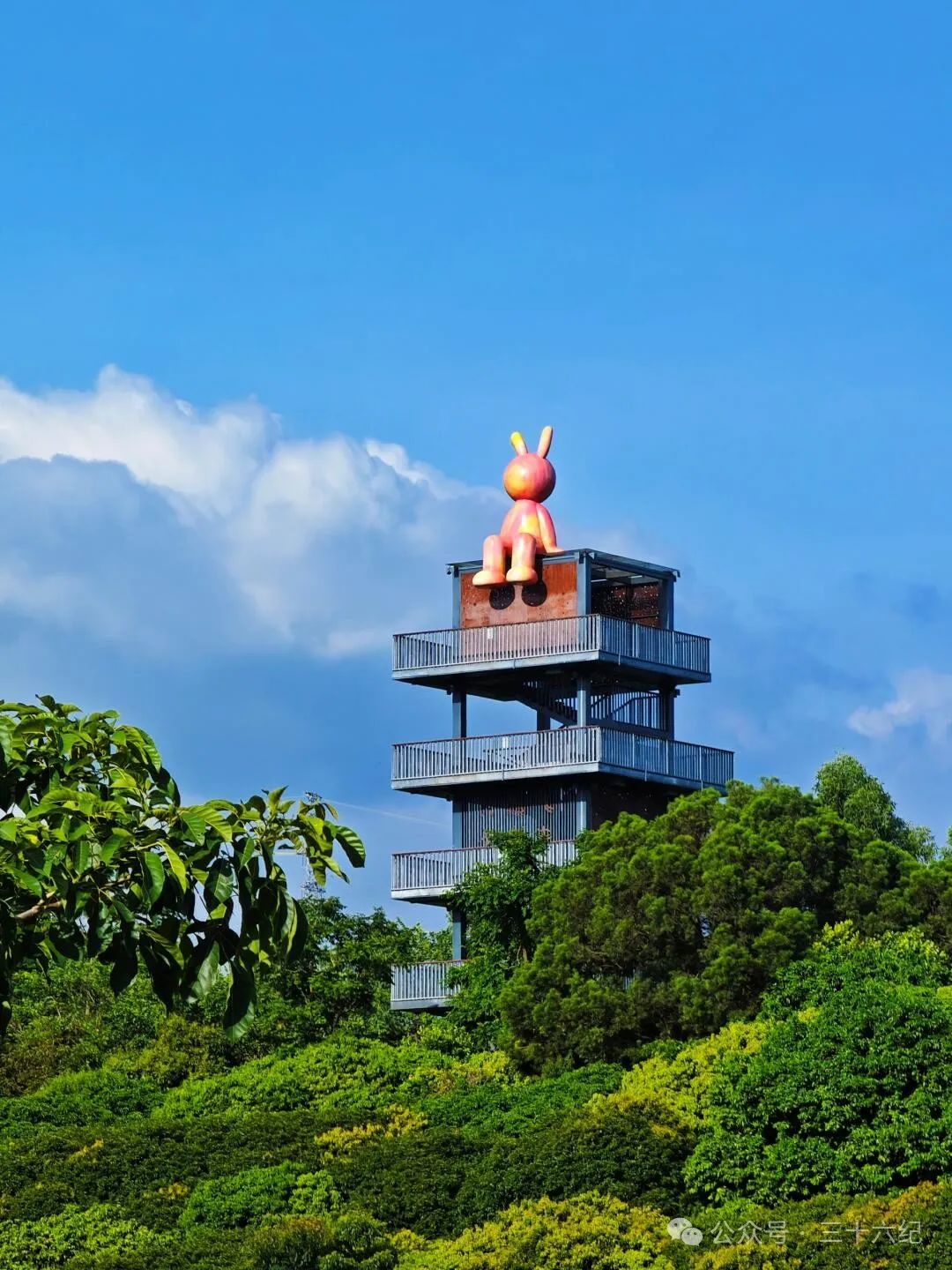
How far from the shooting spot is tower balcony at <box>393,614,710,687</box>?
41.7 m

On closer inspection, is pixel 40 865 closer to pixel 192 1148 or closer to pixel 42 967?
pixel 42 967

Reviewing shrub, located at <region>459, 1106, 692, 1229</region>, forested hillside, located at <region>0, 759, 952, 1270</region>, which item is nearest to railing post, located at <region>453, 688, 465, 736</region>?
forested hillside, located at <region>0, 759, 952, 1270</region>

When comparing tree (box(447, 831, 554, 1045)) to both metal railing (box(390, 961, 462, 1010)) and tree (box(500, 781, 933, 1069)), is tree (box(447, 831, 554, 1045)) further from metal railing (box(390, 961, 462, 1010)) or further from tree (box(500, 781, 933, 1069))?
tree (box(500, 781, 933, 1069))

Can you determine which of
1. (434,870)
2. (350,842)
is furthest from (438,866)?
(350,842)

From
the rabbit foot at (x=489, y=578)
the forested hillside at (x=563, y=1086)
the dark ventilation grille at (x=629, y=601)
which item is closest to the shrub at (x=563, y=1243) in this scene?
the forested hillside at (x=563, y=1086)

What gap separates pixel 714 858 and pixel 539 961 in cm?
326

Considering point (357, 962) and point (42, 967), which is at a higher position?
point (357, 962)

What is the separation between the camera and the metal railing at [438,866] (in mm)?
41344

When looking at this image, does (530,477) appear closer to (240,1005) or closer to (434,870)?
(434,870)

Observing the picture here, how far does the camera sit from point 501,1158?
27125 millimetres

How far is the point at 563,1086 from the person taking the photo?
31188mm

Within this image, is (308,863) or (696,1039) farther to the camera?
(696,1039)

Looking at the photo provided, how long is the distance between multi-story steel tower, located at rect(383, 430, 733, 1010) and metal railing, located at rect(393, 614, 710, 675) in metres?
0.02

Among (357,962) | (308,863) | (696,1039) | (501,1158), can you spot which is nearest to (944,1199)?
(501,1158)
